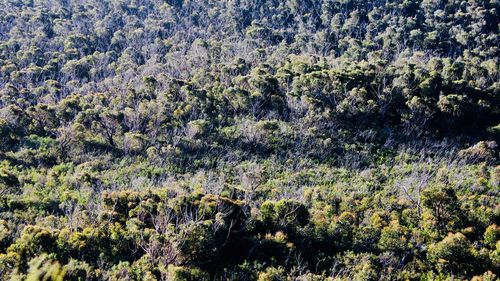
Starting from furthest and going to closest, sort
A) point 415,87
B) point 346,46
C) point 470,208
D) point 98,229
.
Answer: point 346,46 → point 415,87 → point 470,208 → point 98,229

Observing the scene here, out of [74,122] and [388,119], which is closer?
[74,122]

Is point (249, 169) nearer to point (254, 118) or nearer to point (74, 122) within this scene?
point (254, 118)

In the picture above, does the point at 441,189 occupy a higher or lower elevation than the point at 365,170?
higher

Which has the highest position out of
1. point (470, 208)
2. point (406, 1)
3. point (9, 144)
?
point (406, 1)

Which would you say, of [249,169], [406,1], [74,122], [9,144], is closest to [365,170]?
[249,169]

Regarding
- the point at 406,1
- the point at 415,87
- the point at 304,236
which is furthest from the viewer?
the point at 406,1

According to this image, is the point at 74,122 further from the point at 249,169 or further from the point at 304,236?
the point at 304,236
